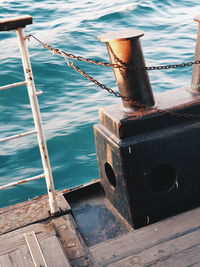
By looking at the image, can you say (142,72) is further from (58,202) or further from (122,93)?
(58,202)

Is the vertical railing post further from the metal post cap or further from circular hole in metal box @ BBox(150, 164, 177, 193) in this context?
circular hole in metal box @ BBox(150, 164, 177, 193)

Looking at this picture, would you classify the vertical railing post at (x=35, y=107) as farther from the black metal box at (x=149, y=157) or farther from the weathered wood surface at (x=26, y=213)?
the black metal box at (x=149, y=157)

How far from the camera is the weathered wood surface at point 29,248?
2.76 meters

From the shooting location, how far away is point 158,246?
289 centimetres

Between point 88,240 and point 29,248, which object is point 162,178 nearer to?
point 88,240

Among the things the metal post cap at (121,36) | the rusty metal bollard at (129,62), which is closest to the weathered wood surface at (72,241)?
the rusty metal bollard at (129,62)

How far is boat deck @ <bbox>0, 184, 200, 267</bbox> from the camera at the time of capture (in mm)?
2775

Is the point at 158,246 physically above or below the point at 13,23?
below

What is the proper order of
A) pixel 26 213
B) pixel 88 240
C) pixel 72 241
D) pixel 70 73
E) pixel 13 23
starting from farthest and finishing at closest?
pixel 70 73 < pixel 26 213 < pixel 88 240 < pixel 72 241 < pixel 13 23

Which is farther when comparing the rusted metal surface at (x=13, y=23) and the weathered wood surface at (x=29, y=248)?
the weathered wood surface at (x=29, y=248)

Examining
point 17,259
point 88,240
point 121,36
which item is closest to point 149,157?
point 88,240

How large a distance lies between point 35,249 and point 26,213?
0.54 m

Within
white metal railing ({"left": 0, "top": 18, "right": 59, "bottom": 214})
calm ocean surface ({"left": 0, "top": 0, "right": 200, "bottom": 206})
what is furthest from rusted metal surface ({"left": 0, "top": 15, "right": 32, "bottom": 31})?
calm ocean surface ({"left": 0, "top": 0, "right": 200, "bottom": 206})

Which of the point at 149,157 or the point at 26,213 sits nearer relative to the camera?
the point at 149,157
